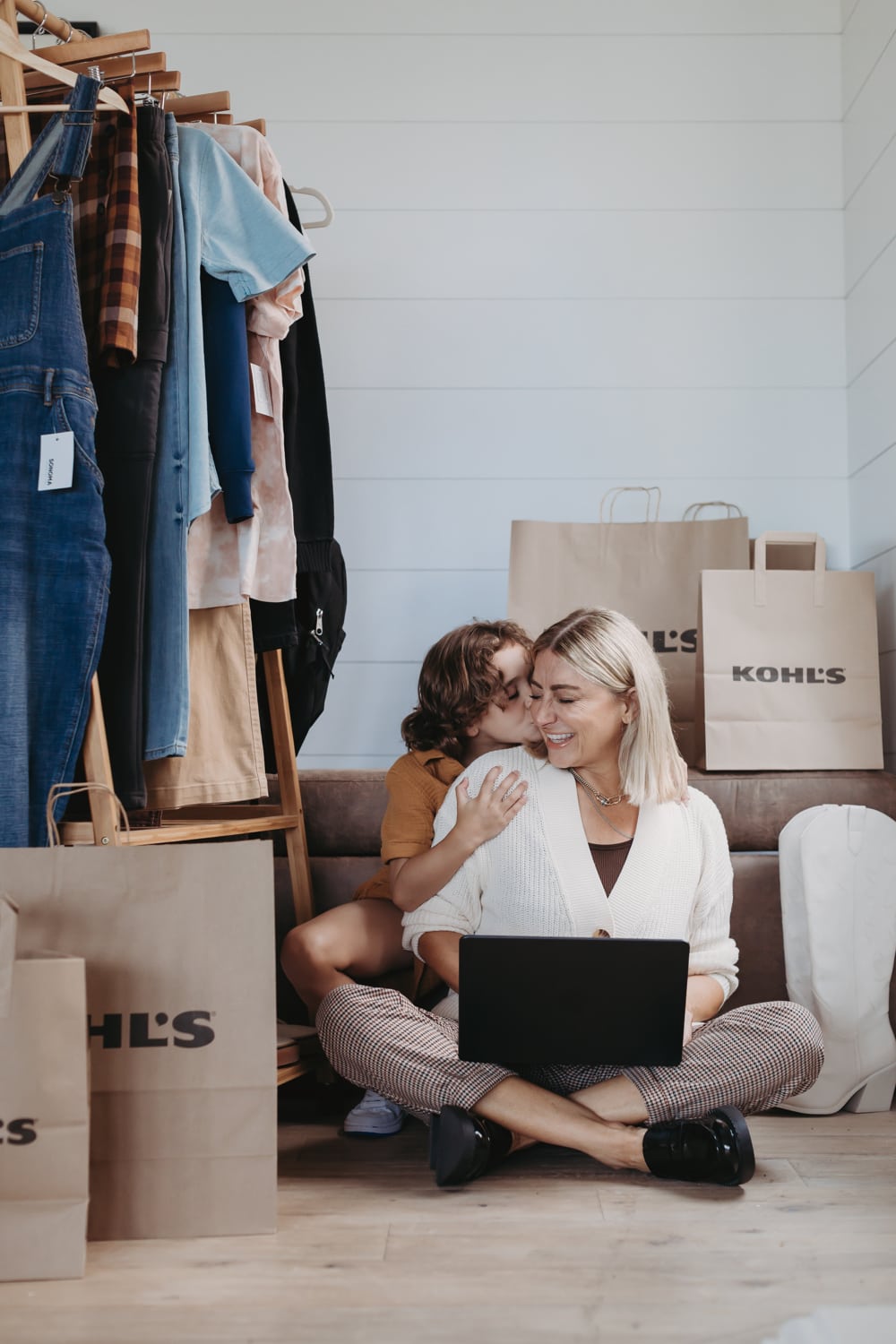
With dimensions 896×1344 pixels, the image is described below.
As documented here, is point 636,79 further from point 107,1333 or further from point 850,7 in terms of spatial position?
point 107,1333

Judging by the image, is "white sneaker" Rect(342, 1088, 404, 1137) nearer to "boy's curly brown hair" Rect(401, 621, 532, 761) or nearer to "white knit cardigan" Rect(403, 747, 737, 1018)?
"white knit cardigan" Rect(403, 747, 737, 1018)

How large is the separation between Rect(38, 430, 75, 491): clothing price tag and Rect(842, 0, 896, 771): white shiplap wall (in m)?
1.62

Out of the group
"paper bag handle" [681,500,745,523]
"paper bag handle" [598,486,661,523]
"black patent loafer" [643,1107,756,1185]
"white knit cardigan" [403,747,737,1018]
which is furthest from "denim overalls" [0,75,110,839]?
"paper bag handle" [681,500,745,523]

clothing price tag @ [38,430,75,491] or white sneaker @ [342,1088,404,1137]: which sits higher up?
clothing price tag @ [38,430,75,491]

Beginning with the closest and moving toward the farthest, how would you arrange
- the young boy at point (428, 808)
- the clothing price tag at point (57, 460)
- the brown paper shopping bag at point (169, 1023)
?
the brown paper shopping bag at point (169, 1023) → the clothing price tag at point (57, 460) → the young boy at point (428, 808)

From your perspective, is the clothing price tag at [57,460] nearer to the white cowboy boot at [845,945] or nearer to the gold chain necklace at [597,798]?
the gold chain necklace at [597,798]

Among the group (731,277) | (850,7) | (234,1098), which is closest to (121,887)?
(234,1098)

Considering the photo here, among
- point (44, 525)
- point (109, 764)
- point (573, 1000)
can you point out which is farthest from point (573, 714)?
point (44, 525)

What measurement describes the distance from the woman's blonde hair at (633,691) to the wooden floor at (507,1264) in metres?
0.57

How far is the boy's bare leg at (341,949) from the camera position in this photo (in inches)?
76.4

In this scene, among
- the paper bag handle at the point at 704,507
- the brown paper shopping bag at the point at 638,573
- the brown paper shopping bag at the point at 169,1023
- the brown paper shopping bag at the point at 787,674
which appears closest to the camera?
the brown paper shopping bag at the point at 169,1023

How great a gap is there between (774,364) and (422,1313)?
2.16 m

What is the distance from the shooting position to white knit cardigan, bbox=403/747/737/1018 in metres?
1.84

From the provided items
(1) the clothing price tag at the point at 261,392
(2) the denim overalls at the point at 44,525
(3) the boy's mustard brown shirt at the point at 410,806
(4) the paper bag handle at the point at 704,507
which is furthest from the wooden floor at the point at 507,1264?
(4) the paper bag handle at the point at 704,507
